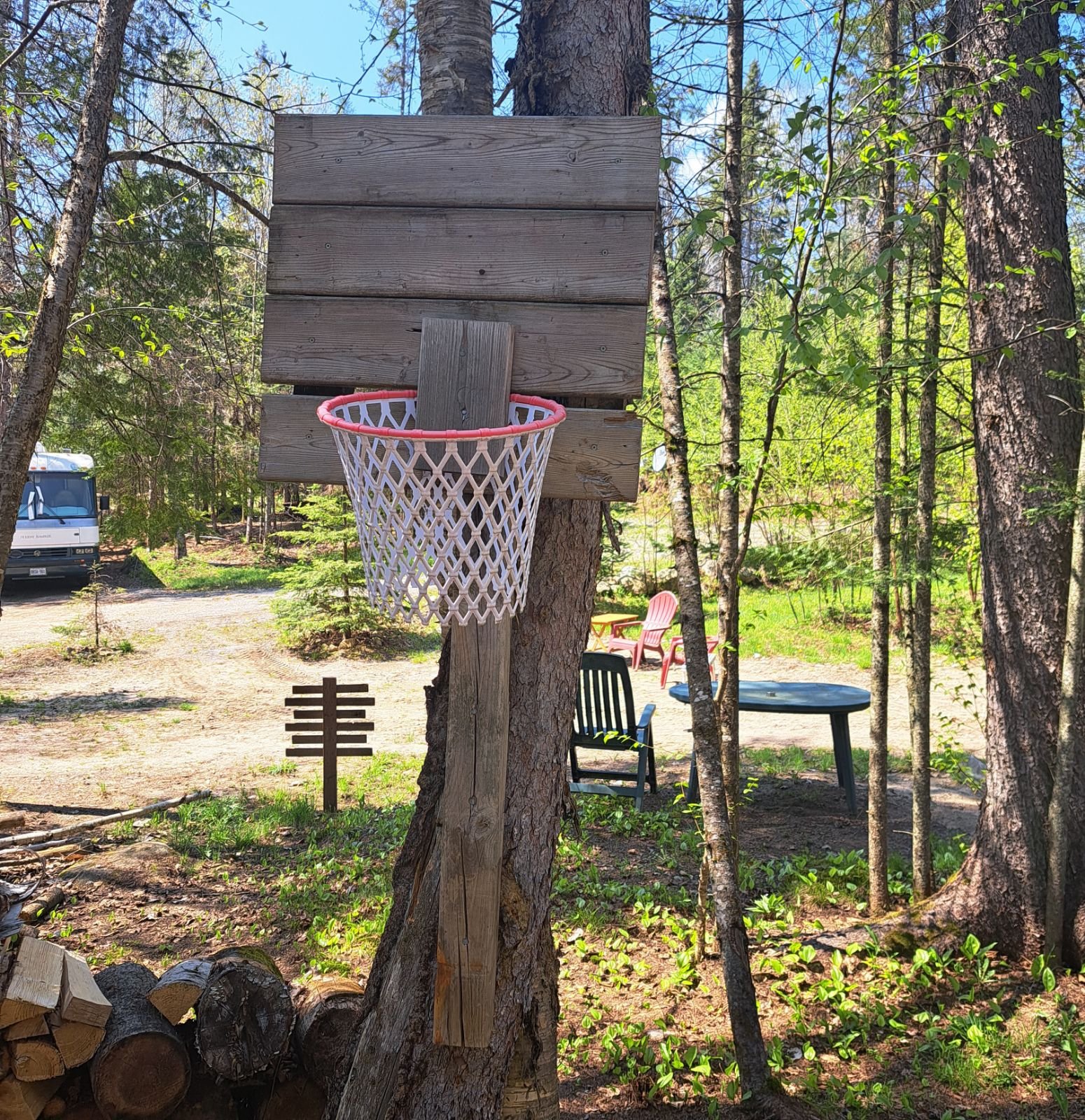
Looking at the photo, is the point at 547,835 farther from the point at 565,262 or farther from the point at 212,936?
the point at 212,936

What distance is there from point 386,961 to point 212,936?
7.73 feet

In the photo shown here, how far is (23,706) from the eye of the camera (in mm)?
9977

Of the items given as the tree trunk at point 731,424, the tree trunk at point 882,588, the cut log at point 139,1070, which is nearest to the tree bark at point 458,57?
the tree trunk at point 731,424

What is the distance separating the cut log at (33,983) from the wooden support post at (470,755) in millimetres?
1494

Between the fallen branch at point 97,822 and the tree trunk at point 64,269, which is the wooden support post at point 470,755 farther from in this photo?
the fallen branch at point 97,822

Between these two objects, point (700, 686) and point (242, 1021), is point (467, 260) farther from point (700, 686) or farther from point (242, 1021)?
point (242, 1021)

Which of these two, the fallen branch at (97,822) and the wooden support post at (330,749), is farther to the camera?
the wooden support post at (330,749)

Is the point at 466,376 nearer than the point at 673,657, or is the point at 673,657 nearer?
the point at 466,376

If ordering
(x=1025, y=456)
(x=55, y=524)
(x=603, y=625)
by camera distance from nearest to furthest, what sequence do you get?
(x=1025, y=456), (x=603, y=625), (x=55, y=524)

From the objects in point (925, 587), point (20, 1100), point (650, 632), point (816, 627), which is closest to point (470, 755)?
point (20, 1100)

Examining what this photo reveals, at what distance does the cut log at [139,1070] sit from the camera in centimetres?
306

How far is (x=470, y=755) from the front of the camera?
7.72 ft

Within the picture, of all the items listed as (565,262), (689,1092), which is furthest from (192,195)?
(689,1092)

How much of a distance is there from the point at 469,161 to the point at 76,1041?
309cm
